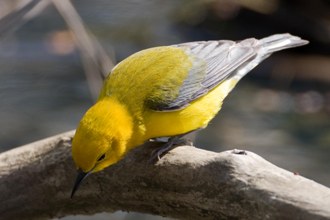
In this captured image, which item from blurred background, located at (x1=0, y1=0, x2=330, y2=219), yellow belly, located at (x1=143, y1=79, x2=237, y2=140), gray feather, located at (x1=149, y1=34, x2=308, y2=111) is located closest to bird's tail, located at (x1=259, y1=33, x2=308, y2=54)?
gray feather, located at (x1=149, y1=34, x2=308, y2=111)

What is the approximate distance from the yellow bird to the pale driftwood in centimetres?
15

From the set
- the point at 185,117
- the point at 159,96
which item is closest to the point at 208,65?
the point at 185,117

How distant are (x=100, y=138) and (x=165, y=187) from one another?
1.37 feet

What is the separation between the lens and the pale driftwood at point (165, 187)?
12.0 feet

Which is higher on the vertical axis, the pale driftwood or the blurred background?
the pale driftwood

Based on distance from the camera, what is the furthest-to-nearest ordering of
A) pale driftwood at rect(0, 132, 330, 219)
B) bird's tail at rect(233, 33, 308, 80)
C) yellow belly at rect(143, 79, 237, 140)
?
1. bird's tail at rect(233, 33, 308, 80)
2. yellow belly at rect(143, 79, 237, 140)
3. pale driftwood at rect(0, 132, 330, 219)

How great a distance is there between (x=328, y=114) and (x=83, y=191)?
4492 mm

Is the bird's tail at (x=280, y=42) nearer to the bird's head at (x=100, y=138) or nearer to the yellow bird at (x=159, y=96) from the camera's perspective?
the yellow bird at (x=159, y=96)

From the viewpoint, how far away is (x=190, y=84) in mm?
4996

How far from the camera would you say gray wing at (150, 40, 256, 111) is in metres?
4.95

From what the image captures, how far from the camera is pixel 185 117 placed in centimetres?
483

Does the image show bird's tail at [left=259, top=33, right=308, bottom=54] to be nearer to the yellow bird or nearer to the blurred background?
the yellow bird

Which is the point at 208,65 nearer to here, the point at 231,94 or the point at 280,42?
the point at 280,42

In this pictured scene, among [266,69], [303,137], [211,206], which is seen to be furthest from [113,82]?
[266,69]
